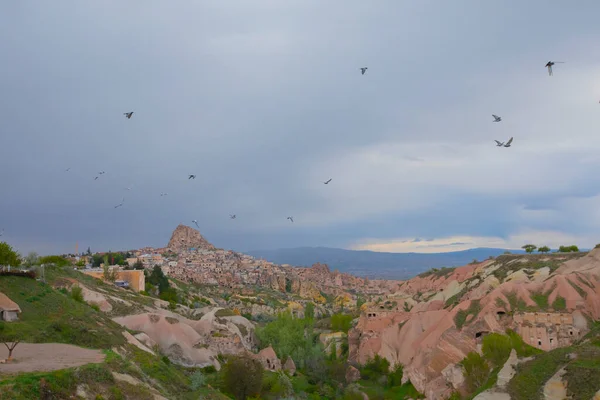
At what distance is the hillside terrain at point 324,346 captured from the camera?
17125 mm

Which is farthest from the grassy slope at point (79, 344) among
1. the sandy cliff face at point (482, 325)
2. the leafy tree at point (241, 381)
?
the sandy cliff face at point (482, 325)

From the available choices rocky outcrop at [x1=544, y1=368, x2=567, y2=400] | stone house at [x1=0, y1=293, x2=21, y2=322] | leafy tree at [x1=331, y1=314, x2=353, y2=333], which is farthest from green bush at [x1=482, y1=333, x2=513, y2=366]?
leafy tree at [x1=331, y1=314, x2=353, y2=333]

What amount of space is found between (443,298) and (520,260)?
42.4 ft

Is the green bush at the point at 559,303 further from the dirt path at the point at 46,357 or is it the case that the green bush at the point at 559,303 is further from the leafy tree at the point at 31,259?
the leafy tree at the point at 31,259

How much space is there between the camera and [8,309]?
74.1ft

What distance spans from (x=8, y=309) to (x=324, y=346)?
43.0m

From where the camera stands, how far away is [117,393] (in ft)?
45.8

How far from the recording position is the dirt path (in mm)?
14242

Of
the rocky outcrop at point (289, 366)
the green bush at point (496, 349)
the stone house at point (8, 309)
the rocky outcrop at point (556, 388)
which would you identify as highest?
the stone house at point (8, 309)

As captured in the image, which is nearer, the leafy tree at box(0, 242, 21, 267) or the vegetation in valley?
the vegetation in valley

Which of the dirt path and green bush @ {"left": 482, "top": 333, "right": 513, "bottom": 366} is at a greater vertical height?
the dirt path

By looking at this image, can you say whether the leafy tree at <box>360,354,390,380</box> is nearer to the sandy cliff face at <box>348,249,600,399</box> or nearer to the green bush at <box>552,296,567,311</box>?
the sandy cliff face at <box>348,249,600,399</box>

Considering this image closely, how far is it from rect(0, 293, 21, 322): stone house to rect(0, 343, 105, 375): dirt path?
4842mm

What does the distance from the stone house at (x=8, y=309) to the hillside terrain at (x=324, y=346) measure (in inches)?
10.6
